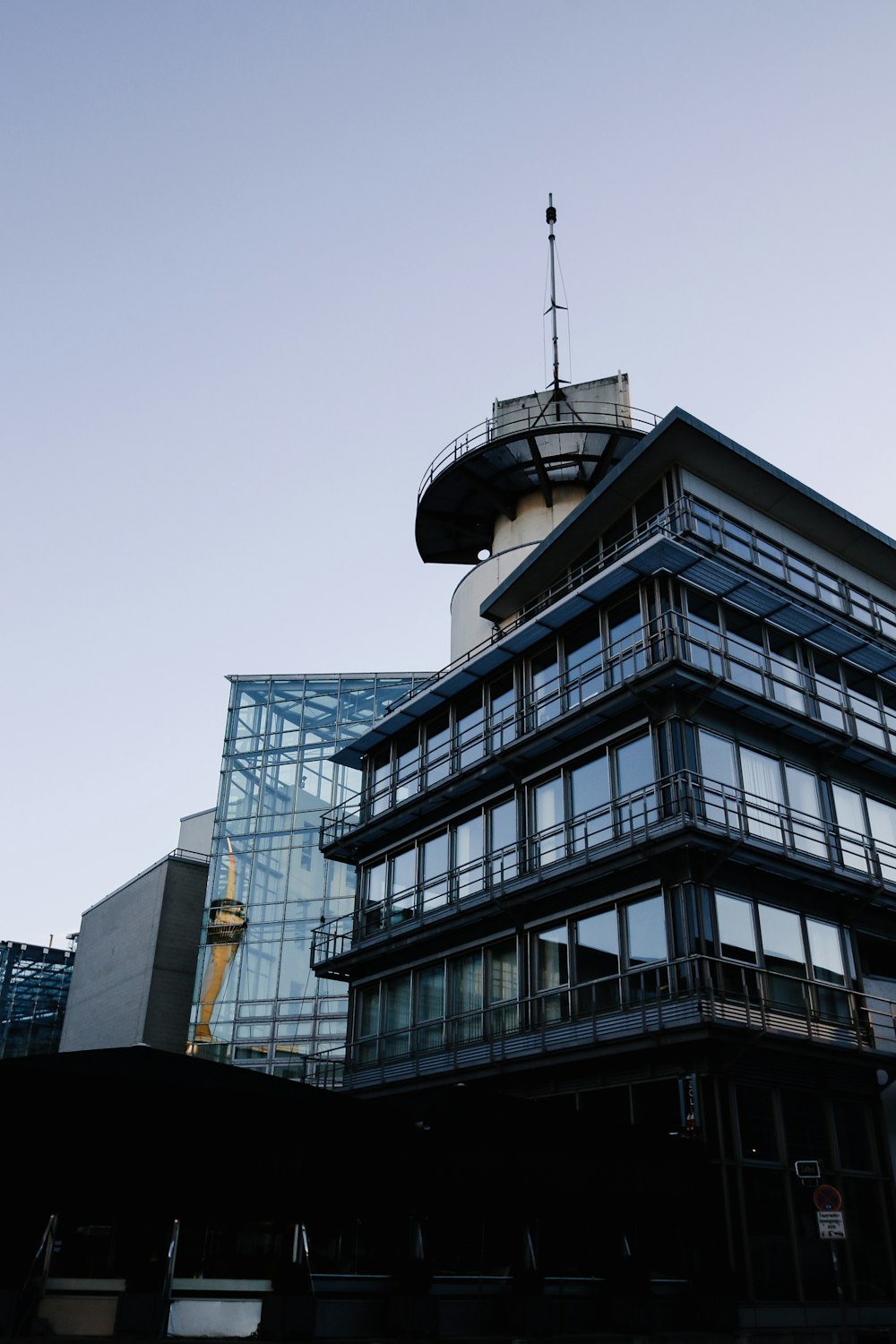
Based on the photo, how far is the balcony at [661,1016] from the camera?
20797 millimetres

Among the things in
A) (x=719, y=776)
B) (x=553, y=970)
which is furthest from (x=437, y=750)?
(x=719, y=776)

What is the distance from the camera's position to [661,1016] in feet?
68.4

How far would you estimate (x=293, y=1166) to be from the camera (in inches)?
613

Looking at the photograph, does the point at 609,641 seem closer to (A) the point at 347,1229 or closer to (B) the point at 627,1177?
(B) the point at 627,1177

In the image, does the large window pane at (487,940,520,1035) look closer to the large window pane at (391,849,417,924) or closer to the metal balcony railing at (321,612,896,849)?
the large window pane at (391,849,417,924)

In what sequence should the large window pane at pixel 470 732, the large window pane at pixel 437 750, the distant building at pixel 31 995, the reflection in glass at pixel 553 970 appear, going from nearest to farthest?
the reflection in glass at pixel 553 970 < the large window pane at pixel 470 732 < the large window pane at pixel 437 750 < the distant building at pixel 31 995

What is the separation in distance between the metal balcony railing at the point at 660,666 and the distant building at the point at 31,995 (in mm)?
51726

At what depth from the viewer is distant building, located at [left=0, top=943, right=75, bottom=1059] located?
73875 mm

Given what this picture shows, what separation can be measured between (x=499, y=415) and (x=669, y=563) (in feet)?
52.1

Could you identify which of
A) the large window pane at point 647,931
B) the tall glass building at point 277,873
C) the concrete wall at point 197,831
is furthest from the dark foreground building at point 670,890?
the concrete wall at point 197,831

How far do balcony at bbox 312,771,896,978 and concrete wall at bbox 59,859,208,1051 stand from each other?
22070 mm

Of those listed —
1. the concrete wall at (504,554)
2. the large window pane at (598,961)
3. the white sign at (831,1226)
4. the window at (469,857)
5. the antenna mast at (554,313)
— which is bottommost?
the white sign at (831,1226)

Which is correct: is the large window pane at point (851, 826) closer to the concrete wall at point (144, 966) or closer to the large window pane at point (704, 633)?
the large window pane at point (704, 633)

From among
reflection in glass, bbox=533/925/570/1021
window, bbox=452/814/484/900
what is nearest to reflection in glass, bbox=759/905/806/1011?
reflection in glass, bbox=533/925/570/1021
